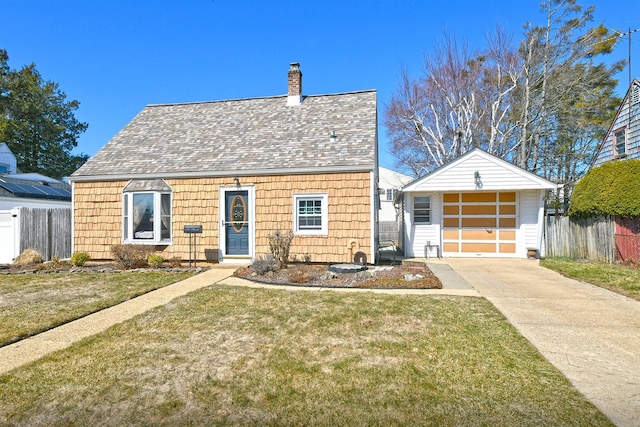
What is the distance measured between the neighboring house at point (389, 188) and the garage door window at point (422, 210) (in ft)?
44.6

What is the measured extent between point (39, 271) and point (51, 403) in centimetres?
860

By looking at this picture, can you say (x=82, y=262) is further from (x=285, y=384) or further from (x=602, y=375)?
(x=602, y=375)

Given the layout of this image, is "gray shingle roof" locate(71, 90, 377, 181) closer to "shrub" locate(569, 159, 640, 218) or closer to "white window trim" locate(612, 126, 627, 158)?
"shrub" locate(569, 159, 640, 218)

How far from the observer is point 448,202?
12.2 m

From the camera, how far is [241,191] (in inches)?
426

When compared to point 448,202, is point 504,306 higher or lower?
lower

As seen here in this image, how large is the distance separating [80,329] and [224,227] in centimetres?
639

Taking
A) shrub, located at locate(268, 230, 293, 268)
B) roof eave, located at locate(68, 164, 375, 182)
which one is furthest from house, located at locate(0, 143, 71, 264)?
shrub, located at locate(268, 230, 293, 268)

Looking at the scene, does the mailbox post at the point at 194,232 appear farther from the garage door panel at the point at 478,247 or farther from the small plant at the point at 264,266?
the garage door panel at the point at 478,247

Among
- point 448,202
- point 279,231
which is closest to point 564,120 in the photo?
point 448,202

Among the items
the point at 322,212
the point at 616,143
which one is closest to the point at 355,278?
the point at 322,212

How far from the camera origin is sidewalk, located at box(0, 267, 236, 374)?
3771 millimetres

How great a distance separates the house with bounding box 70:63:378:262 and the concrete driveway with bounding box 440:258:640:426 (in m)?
4.08

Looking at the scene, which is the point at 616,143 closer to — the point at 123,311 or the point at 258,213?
the point at 258,213
